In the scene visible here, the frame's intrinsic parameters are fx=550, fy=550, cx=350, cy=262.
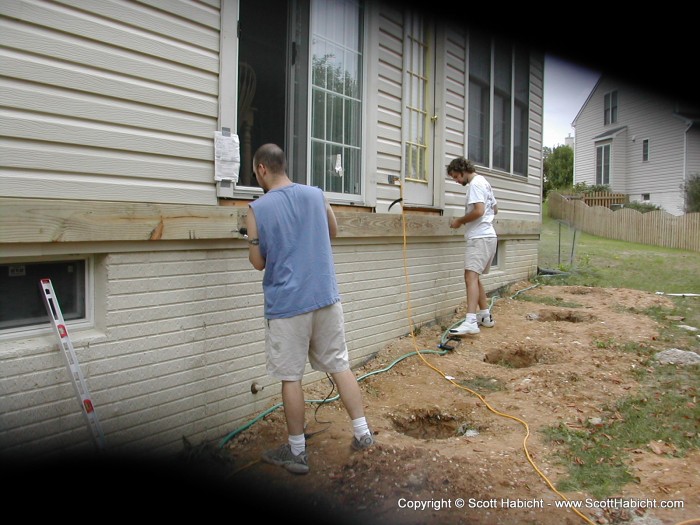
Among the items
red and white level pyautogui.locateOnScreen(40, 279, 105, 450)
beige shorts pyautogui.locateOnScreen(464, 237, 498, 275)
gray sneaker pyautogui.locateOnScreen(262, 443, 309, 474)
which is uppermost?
beige shorts pyautogui.locateOnScreen(464, 237, 498, 275)

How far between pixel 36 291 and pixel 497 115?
24.4ft

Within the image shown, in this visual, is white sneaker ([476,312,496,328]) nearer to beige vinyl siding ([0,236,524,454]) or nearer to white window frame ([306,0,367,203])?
white window frame ([306,0,367,203])

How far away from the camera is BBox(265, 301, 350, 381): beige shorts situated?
10.8 feet

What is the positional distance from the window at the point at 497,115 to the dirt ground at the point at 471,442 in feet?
9.90

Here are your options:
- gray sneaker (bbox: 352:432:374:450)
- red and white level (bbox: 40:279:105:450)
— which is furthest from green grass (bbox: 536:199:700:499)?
red and white level (bbox: 40:279:105:450)

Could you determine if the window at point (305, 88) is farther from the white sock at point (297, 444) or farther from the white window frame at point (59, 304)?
the white sock at point (297, 444)

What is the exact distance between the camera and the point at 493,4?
130 centimetres

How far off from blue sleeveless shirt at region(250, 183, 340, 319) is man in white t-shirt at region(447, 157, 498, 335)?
3.22 m

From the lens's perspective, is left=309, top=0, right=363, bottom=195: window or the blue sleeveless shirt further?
left=309, top=0, right=363, bottom=195: window

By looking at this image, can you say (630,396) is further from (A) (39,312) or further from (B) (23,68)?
(B) (23,68)

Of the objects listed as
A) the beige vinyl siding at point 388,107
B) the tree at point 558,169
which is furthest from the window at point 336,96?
the tree at point 558,169

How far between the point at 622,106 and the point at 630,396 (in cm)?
339

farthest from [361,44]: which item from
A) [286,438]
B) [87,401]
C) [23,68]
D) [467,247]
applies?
[87,401]

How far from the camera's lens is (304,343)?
11.0 ft
